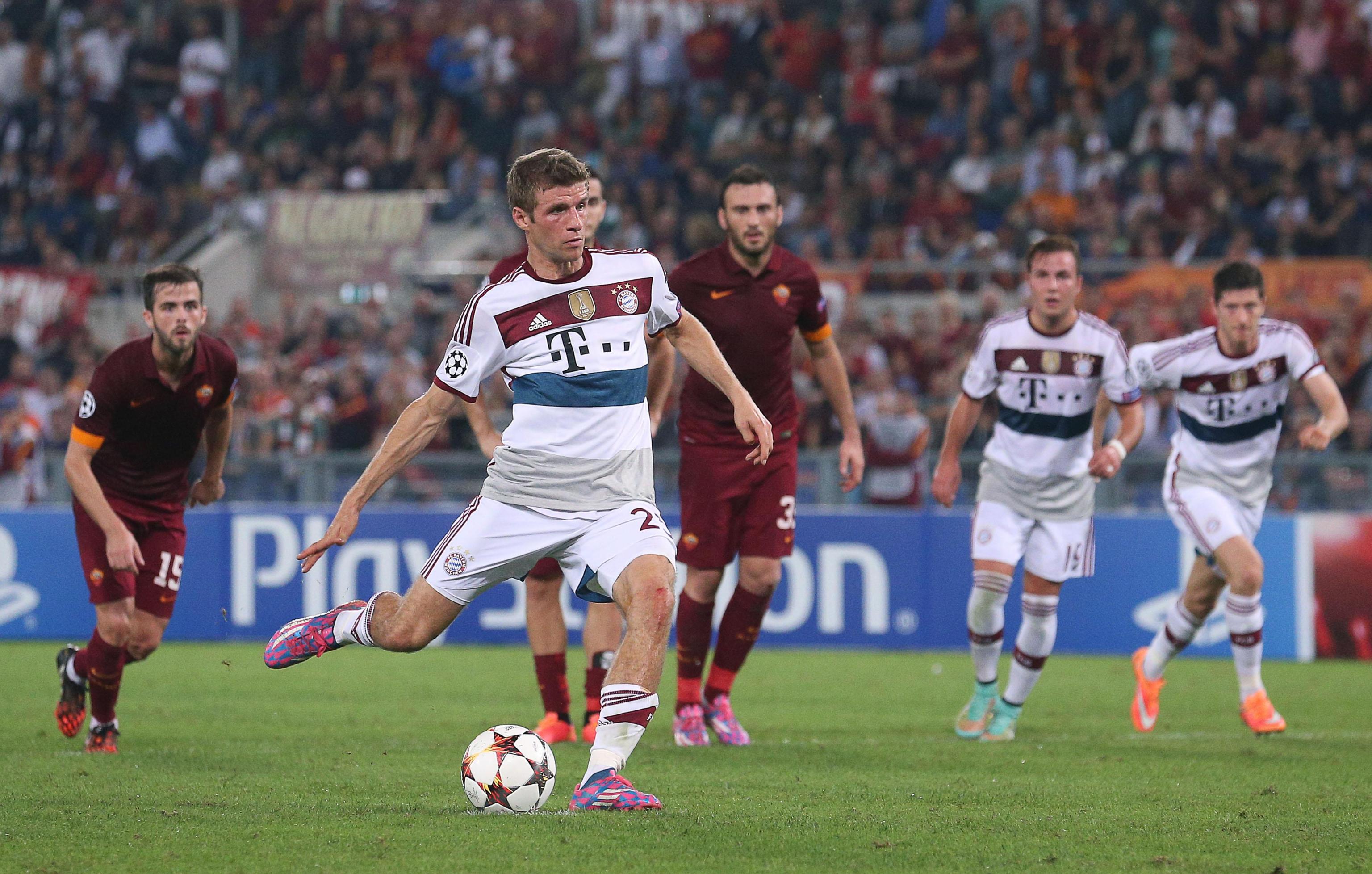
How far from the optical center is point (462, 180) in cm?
2212

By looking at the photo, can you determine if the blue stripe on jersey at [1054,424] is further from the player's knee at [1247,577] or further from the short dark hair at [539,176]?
the short dark hair at [539,176]

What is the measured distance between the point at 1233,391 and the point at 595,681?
3810 millimetres

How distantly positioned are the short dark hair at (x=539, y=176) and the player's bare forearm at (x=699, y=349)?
0.71 metres

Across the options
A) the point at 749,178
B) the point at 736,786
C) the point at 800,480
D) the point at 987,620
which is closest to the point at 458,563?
the point at 736,786

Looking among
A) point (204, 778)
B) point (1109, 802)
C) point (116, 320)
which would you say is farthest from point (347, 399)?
point (1109, 802)

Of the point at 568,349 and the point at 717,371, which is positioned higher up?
the point at 568,349

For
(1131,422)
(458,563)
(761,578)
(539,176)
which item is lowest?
(761,578)

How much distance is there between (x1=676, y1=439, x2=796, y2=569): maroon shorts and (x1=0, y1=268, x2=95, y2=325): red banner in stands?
14.3 meters

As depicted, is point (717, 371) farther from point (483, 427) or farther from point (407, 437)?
point (483, 427)

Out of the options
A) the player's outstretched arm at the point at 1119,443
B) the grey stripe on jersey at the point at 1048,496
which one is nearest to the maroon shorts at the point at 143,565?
the grey stripe on jersey at the point at 1048,496

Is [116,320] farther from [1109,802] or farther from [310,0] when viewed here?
[1109,802]

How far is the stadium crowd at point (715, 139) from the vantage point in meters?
17.3

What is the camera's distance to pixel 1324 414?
8.84 meters

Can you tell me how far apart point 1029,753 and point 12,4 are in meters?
22.5
